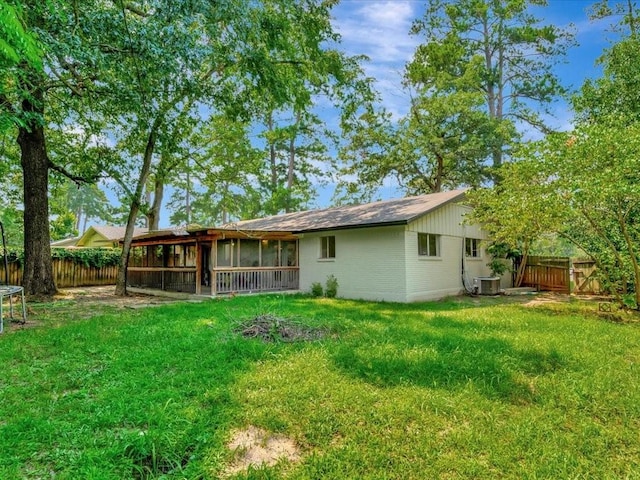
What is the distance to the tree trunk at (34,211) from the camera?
11.4 m

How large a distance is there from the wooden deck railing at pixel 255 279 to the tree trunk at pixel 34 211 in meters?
5.44

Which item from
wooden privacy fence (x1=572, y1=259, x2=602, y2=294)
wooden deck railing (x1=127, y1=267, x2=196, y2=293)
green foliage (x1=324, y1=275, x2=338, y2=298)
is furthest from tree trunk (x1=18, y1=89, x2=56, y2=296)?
wooden privacy fence (x1=572, y1=259, x2=602, y2=294)

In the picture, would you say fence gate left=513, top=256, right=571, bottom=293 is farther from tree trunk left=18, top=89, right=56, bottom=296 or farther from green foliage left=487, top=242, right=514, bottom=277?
tree trunk left=18, top=89, right=56, bottom=296

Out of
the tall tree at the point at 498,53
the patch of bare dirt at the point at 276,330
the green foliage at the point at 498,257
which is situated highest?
the tall tree at the point at 498,53

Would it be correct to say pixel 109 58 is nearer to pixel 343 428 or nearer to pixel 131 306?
pixel 131 306

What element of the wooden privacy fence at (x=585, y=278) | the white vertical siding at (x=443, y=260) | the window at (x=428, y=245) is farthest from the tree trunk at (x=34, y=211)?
the wooden privacy fence at (x=585, y=278)

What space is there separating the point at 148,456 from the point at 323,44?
515 inches

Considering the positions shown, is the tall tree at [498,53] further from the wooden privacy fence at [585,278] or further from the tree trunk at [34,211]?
the tree trunk at [34,211]

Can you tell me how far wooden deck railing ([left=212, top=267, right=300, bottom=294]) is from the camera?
13117 millimetres

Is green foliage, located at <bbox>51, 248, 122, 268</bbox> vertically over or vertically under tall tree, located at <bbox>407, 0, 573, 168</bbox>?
under

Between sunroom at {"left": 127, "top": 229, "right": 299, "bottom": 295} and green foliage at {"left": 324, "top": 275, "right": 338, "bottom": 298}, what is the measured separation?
188 cm

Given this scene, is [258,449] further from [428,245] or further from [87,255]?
[87,255]

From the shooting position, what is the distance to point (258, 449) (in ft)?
9.96

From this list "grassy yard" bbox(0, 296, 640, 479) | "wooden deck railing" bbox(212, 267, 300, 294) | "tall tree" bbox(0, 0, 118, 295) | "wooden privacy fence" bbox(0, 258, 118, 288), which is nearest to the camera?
"grassy yard" bbox(0, 296, 640, 479)
